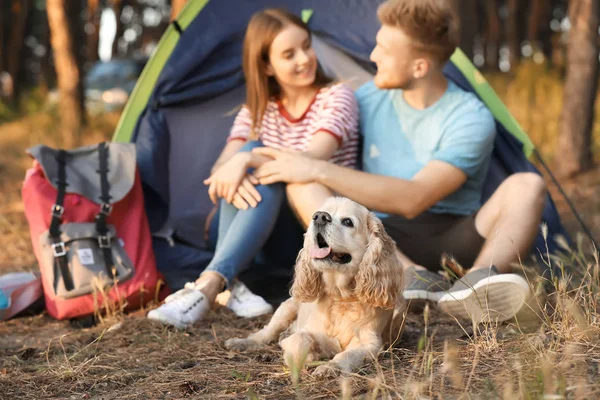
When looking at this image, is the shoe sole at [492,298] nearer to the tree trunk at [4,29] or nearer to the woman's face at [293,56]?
the woman's face at [293,56]

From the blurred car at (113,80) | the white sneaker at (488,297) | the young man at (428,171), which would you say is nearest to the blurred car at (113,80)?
the blurred car at (113,80)

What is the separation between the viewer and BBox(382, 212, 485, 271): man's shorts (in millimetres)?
3502

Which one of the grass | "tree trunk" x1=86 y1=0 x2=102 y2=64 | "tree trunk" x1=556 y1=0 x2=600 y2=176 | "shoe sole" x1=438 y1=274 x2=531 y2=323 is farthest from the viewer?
"tree trunk" x1=86 y1=0 x2=102 y2=64

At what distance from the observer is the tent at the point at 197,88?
4.25m

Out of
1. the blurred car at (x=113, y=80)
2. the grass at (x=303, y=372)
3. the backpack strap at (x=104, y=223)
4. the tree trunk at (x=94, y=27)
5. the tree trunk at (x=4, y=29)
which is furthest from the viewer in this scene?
the tree trunk at (x=94, y=27)

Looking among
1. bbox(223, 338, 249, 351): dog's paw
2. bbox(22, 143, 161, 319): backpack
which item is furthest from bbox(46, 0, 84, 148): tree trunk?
bbox(223, 338, 249, 351): dog's paw

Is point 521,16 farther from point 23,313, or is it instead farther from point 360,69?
point 23,313

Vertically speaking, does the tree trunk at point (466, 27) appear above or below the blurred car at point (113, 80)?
above

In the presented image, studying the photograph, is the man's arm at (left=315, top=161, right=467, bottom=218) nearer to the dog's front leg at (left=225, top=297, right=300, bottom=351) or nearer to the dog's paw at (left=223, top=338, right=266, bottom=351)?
the dog's front leg at (left=225, top=297, right=300, bottom=351)

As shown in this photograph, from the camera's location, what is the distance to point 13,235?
5289 mm

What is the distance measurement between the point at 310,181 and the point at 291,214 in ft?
1.47

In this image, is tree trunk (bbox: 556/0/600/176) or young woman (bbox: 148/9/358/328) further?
tree trunk (bbox: 556/0/600/176)

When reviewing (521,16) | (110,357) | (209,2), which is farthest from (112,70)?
(110,357)

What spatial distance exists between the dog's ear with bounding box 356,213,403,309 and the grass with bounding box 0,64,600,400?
16cm
